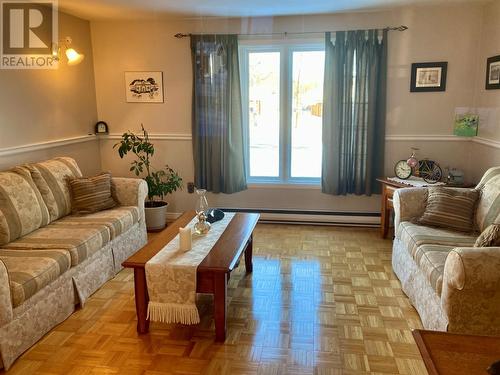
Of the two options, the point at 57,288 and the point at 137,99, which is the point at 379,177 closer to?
the point at 137,99

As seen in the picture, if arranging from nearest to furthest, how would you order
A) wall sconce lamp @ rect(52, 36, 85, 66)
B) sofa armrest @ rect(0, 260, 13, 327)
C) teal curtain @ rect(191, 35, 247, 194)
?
sofa armrest @ rect(0, 260, 13, 327)
wall sconce lamp @ rect(52, 36, 85, 66)
teal curtain @ rect(191, 35, 247, 194)

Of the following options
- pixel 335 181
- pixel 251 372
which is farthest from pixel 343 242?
pixel 251 372

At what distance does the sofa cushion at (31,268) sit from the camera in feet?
7.60

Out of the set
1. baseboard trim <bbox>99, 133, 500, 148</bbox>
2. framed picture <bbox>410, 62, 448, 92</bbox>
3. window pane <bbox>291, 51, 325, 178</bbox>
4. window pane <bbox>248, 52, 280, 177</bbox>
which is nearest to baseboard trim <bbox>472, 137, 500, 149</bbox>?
baseboard trim <bbox>99, 133, 500, 148</bbox>

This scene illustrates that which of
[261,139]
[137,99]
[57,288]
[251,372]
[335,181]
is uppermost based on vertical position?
[137,99]

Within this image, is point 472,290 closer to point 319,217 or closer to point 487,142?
point 487,142

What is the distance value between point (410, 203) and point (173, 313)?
2.02m

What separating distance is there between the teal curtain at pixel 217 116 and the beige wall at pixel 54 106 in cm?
123

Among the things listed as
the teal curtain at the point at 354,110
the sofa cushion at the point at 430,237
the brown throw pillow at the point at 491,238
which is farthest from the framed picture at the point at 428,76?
the brown throw pillow at the point at 491,238

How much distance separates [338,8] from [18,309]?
12.4 feet

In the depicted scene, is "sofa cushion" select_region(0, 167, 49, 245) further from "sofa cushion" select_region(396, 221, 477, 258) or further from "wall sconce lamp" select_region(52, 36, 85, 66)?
"sofa cushion" select_region(396, 221, 477, 258)

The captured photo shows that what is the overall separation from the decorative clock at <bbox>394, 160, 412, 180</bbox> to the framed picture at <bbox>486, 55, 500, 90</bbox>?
1020 millimetres

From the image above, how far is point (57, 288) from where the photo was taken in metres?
2.67

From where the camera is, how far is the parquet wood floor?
2264mm
